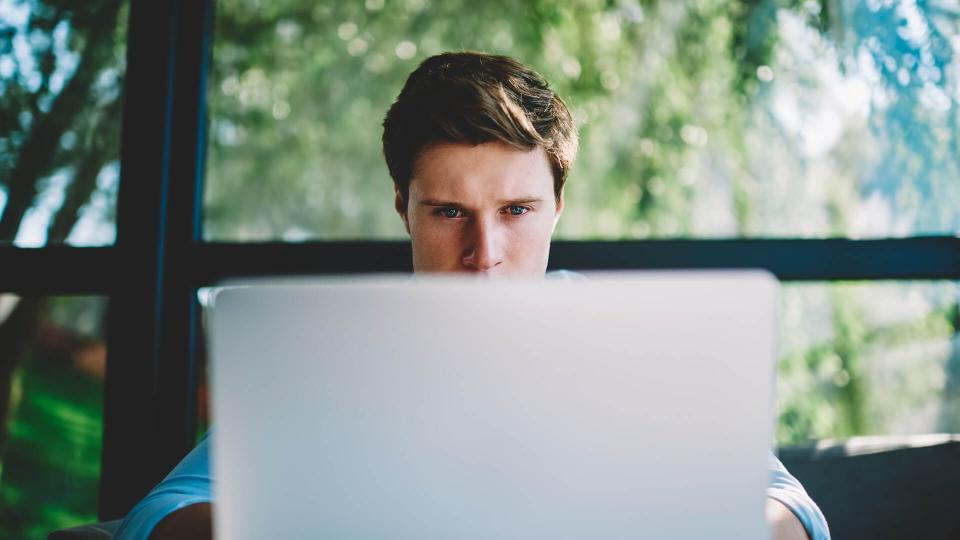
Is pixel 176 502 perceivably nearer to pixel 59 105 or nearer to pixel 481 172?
pixel 481 172

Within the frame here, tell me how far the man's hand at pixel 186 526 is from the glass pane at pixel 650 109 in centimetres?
109

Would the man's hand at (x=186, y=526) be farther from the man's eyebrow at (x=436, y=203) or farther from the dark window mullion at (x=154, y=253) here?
the dark window mullion at (x=154, y=253)

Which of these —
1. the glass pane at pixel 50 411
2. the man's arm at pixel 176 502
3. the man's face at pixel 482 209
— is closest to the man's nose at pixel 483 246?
the man's face at pixel 482 209

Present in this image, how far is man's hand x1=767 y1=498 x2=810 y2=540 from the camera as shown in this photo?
0.74 meters

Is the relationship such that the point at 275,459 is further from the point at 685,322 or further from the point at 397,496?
the point at 685,322

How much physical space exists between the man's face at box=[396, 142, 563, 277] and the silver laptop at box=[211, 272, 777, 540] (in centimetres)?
59

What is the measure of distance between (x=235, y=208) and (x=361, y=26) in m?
0.59

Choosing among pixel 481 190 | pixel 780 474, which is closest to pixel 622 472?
pixel 780 474

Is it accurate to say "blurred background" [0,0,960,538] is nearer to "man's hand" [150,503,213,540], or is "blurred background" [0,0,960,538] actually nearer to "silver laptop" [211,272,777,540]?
"man's hand" [150,503,213,540]

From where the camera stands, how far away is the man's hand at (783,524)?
29.0 inches

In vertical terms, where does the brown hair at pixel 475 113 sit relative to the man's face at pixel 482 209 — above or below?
above

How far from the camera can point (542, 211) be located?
1.17 metres

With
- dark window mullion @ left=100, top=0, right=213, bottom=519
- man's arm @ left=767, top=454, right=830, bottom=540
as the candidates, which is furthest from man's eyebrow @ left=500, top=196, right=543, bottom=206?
dark window mullion @ left=100, top=0, right=213, bottom=519

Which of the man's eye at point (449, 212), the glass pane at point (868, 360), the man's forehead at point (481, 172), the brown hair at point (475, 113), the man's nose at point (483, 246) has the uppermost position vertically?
the brown hair at point (475, 113)
